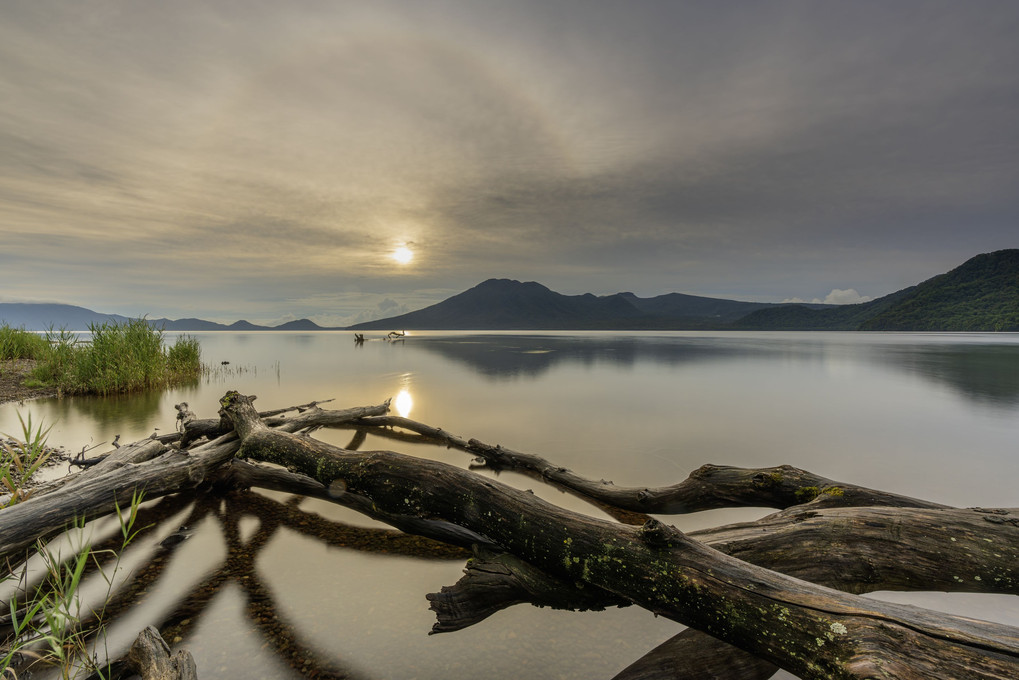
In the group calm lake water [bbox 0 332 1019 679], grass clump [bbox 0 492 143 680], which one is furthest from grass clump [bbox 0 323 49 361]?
grass clump [bbox 0 492 143 680]

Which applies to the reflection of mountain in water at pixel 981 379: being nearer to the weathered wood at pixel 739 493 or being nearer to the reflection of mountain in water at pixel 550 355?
the reflection of mountain in water at pixel 550 355

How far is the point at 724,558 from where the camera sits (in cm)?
271

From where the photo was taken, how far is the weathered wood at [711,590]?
6.40 feet

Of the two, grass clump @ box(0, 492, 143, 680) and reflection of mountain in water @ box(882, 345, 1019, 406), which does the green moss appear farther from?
reflection of mountain in water @ box(882, 345, 1019, 406)

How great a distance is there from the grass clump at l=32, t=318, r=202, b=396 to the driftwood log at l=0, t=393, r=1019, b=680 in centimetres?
1439

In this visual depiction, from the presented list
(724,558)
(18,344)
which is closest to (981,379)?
(724,558)

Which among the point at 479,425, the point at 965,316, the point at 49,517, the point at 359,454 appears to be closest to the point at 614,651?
the point at 359,454

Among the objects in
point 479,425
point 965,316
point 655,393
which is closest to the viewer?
point 479,425

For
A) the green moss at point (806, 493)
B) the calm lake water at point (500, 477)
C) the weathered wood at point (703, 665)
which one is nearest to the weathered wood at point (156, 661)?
the calm lake water at point (500, 477)

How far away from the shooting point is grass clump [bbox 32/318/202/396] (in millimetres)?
15680

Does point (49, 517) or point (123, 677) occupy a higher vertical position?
point (49, 517)

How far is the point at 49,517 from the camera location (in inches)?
148

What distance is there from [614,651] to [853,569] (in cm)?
196

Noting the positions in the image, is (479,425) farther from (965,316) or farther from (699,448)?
(965,316)
